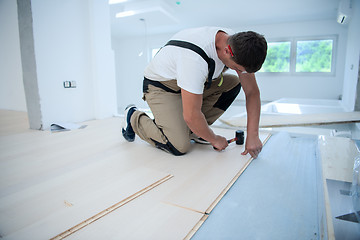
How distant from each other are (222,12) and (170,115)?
5.02 metres

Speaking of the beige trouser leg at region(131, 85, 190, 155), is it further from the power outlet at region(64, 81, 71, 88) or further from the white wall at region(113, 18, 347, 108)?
the white wall at region(113, 18, 347, 108)

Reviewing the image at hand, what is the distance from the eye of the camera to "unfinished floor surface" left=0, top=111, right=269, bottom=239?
84 centimetres

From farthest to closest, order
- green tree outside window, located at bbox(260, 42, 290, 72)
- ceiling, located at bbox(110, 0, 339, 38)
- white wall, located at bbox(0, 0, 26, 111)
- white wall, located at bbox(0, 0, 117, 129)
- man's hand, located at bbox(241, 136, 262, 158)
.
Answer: green tree outside window, located at bbox(260, 42, 290, 72) < ceiling, located at bbox(110, 0, 339, 38) < white wall, located at bbox(0, 0, 26, 111) < white wall, located at bbox(0, 0, 117, 129) < man's hand, located at bbox(241, 136, 262, 158)

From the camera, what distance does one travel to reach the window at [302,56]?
21.4 ft

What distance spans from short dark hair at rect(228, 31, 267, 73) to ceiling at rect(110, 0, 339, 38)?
4442mm

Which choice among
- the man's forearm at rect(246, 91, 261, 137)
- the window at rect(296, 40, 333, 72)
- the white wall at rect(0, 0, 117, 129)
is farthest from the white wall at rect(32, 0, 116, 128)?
the window at rect(296, 40, 333, 72)

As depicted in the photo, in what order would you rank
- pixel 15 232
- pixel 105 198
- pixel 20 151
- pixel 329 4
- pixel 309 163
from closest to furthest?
pixel 15 232 < pixel 105 198 < pixel 309 163 < pixel 20 151 < pixel 329 4

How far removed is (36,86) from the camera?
244 cm

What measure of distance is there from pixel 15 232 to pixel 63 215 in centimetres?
16

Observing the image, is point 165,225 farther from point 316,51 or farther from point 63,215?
point 316,51

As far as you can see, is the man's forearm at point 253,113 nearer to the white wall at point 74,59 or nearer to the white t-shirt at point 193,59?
the white t-shirt at point 193,59

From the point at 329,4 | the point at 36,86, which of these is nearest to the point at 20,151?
the point at 36,86

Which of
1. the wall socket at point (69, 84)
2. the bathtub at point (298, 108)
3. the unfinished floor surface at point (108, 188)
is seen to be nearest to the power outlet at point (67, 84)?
the wall socket at point (69, 84)

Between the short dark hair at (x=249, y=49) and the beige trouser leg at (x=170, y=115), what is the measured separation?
60 cm
